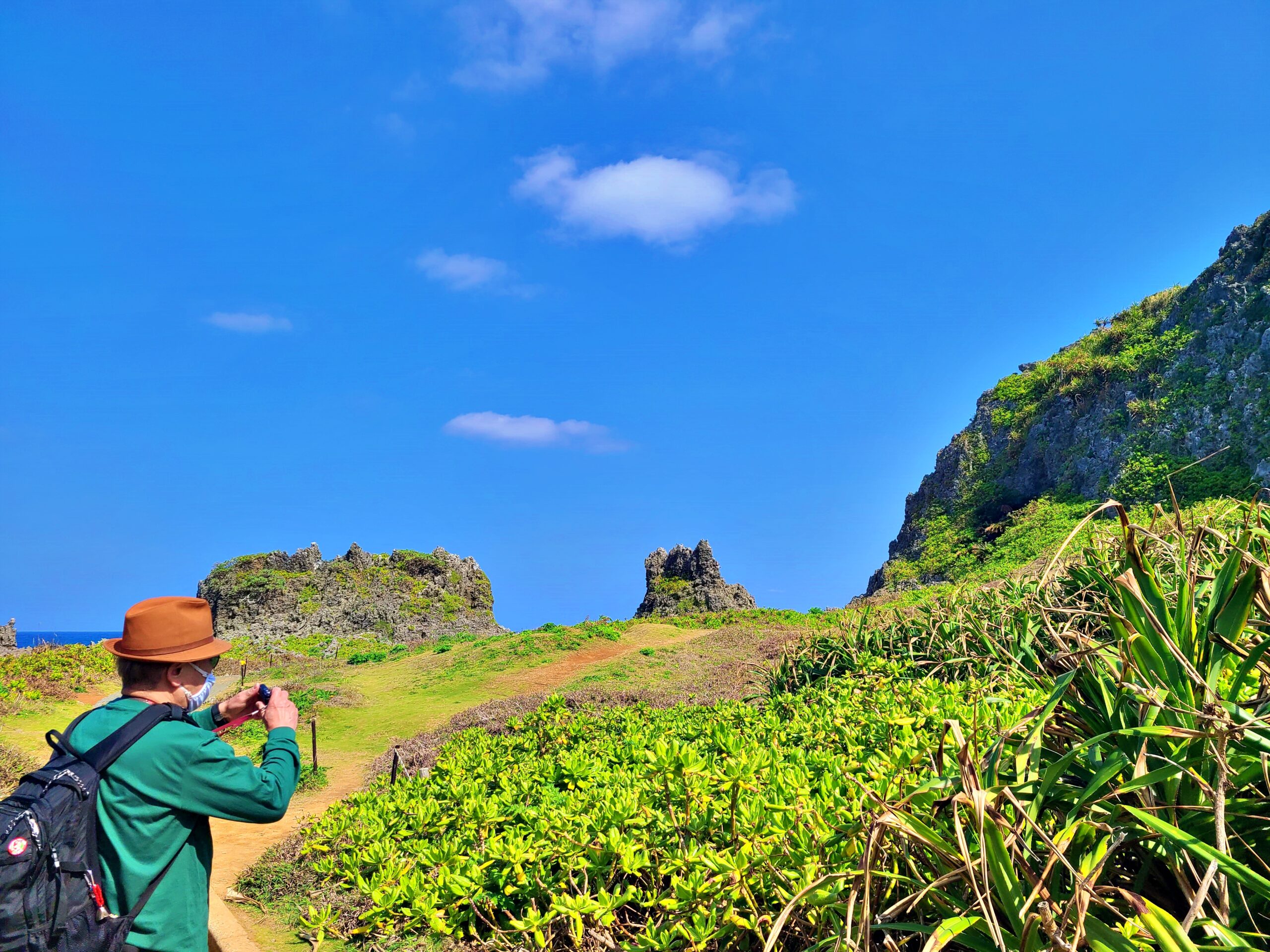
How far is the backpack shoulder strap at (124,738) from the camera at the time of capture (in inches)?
109

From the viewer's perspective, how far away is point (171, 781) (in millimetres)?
2840

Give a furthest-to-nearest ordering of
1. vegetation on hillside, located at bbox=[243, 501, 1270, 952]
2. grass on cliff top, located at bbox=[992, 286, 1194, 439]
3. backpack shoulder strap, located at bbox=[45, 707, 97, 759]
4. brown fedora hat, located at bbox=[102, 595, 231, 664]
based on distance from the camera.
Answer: grass on cliff top, located at bbox=[992, 286, 1194, 439], brown fedora hat, located at bbox=[102, 595, 231, 664], backpack shoulder strap, located at bbox=[45, 707, 97, 759], vegetation on hillside, located at bbox=[243, 501, 1270, 952]

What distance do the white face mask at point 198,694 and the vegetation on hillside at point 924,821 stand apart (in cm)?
145

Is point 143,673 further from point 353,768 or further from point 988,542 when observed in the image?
point 988,542

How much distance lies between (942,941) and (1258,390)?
98.3 ft

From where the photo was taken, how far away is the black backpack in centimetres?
255

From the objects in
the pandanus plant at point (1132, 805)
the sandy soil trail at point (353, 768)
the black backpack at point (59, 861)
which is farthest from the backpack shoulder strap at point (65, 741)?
the sandy soil trail at point (353, 768)

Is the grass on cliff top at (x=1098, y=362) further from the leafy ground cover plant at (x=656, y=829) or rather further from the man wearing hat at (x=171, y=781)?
the man wearing hat at (x=171, y=781)

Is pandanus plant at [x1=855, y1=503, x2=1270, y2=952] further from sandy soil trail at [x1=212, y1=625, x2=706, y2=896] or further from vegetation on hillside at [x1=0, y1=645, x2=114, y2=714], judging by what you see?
vegetation on hillside at [x1=0, y1=645, x2=114, y2=714]

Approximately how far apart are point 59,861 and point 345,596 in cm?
3486

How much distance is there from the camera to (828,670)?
324 inches

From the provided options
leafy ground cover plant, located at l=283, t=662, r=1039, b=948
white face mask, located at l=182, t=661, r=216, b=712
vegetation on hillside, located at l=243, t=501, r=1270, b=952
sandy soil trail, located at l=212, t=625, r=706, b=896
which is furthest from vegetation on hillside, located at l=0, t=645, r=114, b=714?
white face mask, located at l=182, t=661, r=216, b=712

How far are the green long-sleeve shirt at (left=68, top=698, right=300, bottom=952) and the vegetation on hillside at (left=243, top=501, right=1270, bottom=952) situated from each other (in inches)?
44.3

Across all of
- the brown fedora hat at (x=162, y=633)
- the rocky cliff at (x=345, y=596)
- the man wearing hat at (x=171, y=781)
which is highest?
the rocky cliff at (x=345, y=596)
